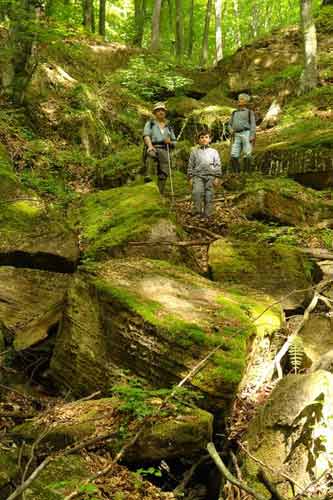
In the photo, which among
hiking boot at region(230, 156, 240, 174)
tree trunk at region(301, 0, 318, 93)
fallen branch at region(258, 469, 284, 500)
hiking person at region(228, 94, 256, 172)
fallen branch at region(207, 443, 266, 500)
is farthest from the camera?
tree trunk at region(301, 0, 318, 93)

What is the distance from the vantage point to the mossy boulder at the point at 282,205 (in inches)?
368

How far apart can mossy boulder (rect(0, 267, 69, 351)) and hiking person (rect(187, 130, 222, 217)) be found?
326 centimetres

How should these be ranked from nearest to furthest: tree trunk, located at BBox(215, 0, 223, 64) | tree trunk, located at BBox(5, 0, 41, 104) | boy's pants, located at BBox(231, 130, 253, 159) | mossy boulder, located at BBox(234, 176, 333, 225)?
mossy boulder, located at BBox(234, 176, 333, 225), boy's pants, located at BBox(231, 130, 253, 159), tree trunk, located at BBox(5, 0, 41, 104), tree trunk, located at BBox(215, 0, 223, 64)

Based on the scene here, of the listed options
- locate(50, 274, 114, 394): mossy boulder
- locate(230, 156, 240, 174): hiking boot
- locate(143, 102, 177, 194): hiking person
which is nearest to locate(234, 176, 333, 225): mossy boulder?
locate(230, 156, 240, 174): hiking boot

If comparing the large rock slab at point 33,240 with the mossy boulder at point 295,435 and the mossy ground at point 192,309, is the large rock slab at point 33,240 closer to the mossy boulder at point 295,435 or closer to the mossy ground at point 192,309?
the mossy ground at point 192,309

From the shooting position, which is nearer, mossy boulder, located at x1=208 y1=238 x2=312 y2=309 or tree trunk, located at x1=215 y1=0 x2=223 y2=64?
mossy boulder, located at x1=208 y1=238 x2=312 y2=309

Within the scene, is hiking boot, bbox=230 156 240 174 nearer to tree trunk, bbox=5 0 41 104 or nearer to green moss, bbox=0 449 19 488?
tree trunk, bbox=5 0 41 104

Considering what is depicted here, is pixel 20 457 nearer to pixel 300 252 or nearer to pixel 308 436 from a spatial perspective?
pixel 308 436

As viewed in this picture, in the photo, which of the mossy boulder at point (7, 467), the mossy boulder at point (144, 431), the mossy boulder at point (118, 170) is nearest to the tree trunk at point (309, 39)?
the mossy boulder at point (118, 170)

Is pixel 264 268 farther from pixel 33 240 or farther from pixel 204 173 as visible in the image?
pixel 33 240

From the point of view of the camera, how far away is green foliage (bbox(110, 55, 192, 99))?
16406mm

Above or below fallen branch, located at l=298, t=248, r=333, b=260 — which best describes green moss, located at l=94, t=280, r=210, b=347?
below

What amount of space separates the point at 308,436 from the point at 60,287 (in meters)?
4.16

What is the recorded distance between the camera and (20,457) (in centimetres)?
362
